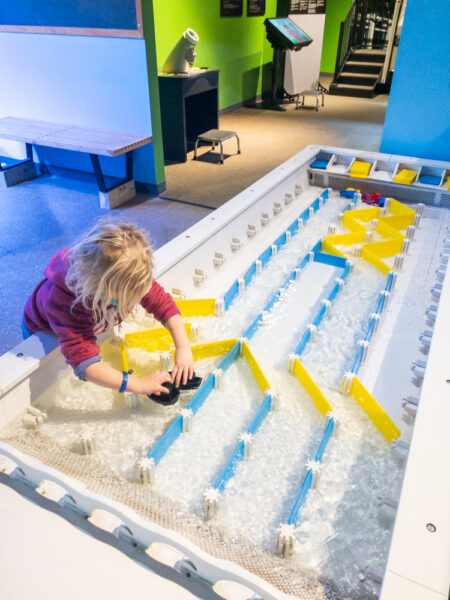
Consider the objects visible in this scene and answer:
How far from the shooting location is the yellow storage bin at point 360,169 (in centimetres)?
287

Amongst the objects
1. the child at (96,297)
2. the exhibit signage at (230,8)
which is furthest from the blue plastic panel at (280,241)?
the exhibit signage at (230,8)

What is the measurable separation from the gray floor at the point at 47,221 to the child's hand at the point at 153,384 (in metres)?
1.65

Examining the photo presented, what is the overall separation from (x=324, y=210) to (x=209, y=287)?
112 cm

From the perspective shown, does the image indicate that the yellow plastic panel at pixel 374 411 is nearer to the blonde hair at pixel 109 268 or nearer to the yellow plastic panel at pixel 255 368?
the yellow plastic panel at pixel 255 368

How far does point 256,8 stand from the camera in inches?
311

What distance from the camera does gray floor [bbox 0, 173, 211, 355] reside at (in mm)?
3078

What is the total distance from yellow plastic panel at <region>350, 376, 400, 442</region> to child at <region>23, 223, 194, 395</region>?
0.52 meters

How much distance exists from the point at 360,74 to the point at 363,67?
0.76 ft

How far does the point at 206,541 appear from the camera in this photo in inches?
39.1

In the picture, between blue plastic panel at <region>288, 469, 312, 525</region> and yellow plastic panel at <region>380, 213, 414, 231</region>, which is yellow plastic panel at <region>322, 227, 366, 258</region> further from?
blue plastic panel at <region>288, 469, 312, 525</region>

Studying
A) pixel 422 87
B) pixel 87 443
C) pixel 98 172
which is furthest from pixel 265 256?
pixel 98 172

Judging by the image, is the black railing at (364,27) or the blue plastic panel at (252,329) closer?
the blue plastic panel at (252,329)

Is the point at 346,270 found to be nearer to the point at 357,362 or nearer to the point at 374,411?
the point at 357,362

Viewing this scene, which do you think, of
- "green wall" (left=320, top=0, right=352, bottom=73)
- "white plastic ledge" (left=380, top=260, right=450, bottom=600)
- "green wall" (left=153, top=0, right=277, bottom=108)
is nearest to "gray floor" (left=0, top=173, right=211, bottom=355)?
"white plastic ledge" (left=380, top=260, right=450, bottom=600)
